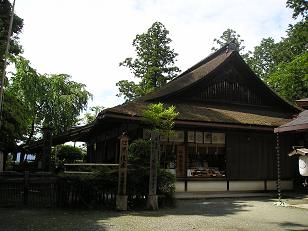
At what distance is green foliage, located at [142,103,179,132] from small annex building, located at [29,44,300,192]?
0.62m

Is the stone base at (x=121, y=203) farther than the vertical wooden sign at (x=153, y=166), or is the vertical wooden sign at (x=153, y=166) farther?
the vertical wooden sign at (x=153, y=166)

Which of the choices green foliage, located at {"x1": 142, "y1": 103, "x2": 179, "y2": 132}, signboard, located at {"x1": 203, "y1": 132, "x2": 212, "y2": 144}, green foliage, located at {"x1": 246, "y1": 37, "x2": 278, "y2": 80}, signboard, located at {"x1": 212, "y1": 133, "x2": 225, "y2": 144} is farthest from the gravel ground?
green foliage, located at {"x1": 246, "y1": 37, "x2": 278, "y2": 80}

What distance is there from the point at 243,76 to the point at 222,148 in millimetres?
5670

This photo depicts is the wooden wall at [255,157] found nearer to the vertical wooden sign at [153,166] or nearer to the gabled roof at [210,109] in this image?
the gabled roof at [210,109]

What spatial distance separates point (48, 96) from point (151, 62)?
10.5m

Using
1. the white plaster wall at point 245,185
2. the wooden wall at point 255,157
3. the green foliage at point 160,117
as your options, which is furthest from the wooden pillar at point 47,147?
the white plaster wall at point 245,185

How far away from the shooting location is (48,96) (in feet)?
112

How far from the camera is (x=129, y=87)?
121 ft

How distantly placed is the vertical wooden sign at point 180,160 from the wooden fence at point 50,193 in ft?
16.3

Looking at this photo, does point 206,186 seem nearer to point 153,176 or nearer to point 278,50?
point 153,176

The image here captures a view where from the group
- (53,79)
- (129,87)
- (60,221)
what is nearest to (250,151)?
(60,221)

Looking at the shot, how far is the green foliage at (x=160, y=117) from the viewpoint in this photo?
47.2ft

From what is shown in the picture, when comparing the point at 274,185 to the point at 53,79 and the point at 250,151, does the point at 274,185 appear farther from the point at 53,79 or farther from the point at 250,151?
the point at 53,79

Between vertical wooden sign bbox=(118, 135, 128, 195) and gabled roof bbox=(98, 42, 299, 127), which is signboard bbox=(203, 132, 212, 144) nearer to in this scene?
gabled roof bbox=(98, 42, 299, 127)
